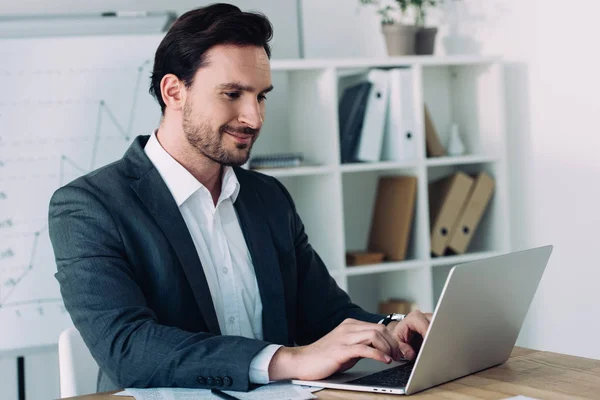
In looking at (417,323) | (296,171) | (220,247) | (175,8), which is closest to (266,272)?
(220,247)

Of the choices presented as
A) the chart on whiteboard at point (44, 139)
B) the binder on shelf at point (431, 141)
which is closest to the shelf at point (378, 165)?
the binder on shelf at point (431, 141)

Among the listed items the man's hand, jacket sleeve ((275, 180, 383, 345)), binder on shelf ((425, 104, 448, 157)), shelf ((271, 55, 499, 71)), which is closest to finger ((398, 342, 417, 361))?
the man's hand

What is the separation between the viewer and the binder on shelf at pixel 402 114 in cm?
320

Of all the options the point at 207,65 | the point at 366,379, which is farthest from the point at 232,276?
the point at 366,379

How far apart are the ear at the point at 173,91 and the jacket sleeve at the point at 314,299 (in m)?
0.41

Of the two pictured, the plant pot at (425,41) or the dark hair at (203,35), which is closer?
the dark hair at (203,35)

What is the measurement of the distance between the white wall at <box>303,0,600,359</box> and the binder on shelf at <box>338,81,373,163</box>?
29 centimetres

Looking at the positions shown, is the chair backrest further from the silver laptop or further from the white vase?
the white vase

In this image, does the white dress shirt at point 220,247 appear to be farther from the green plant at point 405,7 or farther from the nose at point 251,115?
the green plant at point 405,7

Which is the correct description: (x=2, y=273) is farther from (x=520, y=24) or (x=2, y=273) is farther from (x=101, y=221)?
(x=520, y=24)

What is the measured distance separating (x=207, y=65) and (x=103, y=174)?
346mm

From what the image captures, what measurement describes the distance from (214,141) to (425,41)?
1674mm

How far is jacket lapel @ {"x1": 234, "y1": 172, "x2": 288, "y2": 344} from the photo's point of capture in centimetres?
197

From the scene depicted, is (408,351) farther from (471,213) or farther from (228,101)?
(471,213)
